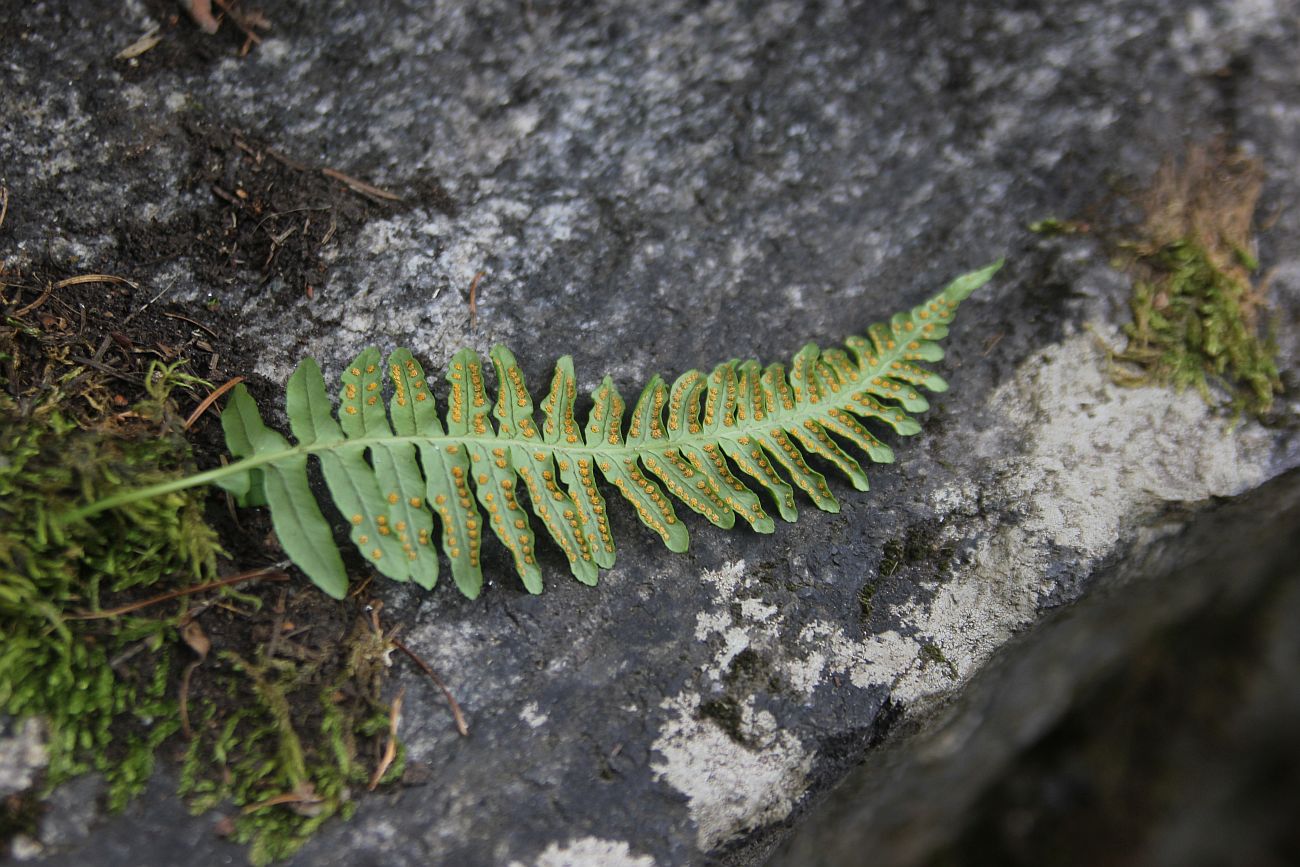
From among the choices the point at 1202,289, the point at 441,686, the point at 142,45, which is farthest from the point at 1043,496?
the point at 142,45

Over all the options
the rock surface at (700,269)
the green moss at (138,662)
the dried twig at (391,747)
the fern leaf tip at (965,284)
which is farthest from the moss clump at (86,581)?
the fern leaf tip at (965,284)

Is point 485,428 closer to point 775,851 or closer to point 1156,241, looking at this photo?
point 775,851

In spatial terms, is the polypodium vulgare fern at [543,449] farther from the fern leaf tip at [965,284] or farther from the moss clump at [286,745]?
the moss clump at [286,745]

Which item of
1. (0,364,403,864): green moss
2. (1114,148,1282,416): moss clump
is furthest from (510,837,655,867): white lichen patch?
(1114,148,1282,416): moss clump

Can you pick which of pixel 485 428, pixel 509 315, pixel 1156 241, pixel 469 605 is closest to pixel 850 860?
pixel 469 605

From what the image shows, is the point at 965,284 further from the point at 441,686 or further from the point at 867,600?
the point at 441,686

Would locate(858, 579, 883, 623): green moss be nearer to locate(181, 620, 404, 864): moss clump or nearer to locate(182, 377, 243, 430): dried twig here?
locate(181, 620, 404, 864): moss clump

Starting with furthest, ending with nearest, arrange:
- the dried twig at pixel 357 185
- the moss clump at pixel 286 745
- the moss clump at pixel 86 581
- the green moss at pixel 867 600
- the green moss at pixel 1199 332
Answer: the green moss at pixel 1199 332, the dried twig at pixel 357 185, the green moss at pixel 867 600, the moss clump at pixel 286 745, the moss clump at pixel 86 581
